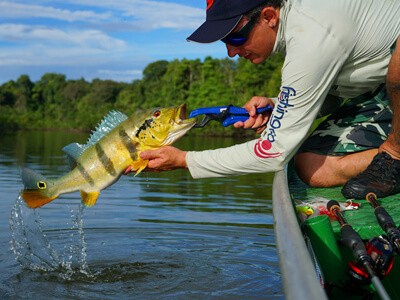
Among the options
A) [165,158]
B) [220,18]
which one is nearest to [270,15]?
[220,18]

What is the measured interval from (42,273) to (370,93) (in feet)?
11.6

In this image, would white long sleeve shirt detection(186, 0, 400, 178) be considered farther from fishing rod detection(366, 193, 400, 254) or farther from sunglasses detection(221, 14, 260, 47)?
fishing rod detection(366, 193, 400, 254)

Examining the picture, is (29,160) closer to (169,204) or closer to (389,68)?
(169,204)

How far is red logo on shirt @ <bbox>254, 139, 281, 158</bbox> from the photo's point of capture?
379cm

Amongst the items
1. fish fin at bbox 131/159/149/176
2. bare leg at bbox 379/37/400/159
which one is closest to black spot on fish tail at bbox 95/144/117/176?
fish fin at bbox 131/159/149/176

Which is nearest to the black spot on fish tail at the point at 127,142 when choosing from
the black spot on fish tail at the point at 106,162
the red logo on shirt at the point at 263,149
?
the black spot on fish tail at the point at 106,162

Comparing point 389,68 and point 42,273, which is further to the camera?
point 42,273

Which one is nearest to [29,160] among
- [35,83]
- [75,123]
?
[75,123]

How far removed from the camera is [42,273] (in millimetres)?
6270

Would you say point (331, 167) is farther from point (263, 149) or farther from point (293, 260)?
point (293, 260)

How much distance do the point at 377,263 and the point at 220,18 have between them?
70.1 inches

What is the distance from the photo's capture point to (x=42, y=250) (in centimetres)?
709

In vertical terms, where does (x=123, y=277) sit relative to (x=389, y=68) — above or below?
below

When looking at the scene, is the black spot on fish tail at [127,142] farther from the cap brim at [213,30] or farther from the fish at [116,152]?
the cap brim at [213,30]
